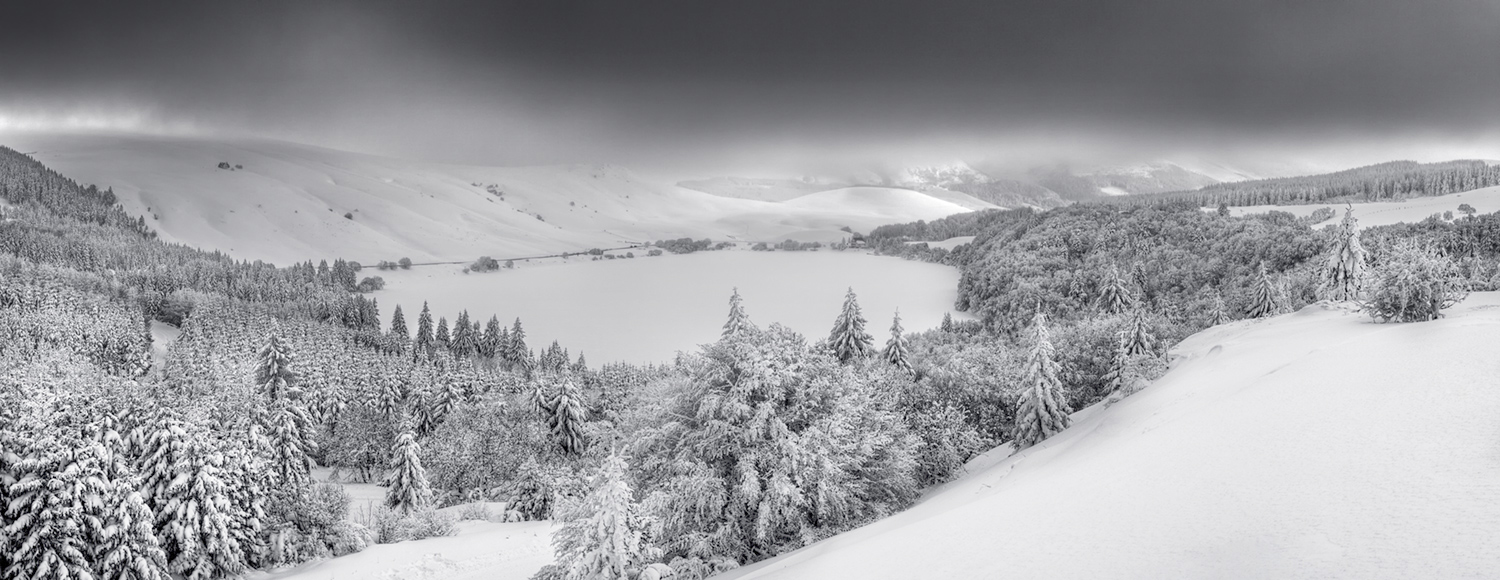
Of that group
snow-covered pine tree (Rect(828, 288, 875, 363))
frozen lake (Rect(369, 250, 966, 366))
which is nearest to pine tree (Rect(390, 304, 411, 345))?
frozen lake (Rect(369, 250, 966, 366))

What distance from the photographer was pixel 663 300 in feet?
506

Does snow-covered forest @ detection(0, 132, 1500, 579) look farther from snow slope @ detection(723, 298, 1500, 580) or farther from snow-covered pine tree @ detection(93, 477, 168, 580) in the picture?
snow slope @ detection(723, 298, 1500, 580)

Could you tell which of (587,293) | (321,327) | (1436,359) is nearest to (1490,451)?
(1436,359)

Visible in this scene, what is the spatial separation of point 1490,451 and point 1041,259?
109 meters

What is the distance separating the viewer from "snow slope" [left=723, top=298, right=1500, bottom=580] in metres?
7.59

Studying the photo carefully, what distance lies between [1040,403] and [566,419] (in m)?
37.4

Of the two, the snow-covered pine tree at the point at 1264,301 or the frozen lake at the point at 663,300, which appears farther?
the frozen lake at the point at 663,300

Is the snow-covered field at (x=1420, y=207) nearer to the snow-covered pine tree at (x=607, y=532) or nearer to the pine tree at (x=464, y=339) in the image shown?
the snow-covered pine tree at (x=607, y=532)

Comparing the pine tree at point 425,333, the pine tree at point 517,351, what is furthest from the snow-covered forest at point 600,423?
the pine tree at point 517,351

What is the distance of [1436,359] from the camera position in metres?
15.5

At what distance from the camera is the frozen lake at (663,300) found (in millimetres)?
116625

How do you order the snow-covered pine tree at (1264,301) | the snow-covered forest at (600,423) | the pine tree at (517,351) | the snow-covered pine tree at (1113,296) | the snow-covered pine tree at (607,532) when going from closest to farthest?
1. the snow-covered pine tree at (607,532)
2. the snow-covered forest at (600,423)
3. the snow-covered pine tree at (1264,301)
4. the snow-covered pine tree at (1113,296)
5. the pine tree at (517,351)

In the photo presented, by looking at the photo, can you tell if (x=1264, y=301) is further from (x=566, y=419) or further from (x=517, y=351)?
(x=517, y=351)

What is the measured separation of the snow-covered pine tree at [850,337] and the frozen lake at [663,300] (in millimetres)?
45893
